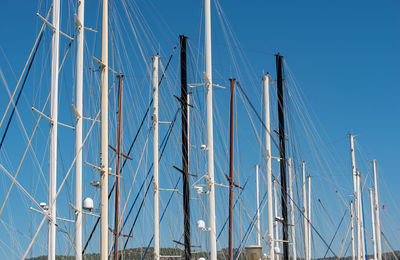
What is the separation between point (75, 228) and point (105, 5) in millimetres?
9112

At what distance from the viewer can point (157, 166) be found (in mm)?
38688

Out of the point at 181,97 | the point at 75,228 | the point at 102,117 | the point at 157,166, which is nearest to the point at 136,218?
the point at 157,166

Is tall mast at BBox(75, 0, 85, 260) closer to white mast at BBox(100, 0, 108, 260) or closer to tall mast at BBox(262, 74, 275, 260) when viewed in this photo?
white mast at BBox(100, 0, 108, 260)

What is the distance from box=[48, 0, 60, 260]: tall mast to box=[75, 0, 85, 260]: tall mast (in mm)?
898

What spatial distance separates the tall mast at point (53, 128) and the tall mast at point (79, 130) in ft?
2.94

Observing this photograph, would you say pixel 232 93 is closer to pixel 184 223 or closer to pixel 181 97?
pixel 181 97

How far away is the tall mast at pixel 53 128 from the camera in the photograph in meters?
26.2

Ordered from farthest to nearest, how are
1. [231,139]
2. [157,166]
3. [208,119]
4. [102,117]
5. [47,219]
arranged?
→ [157,166]
[231,139]
[208,119]
[47,219]
[102,117]

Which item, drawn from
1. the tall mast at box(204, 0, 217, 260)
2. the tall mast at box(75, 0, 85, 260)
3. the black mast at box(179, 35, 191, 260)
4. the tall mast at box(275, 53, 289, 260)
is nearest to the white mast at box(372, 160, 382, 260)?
the tall mast at box(275, 53, 289, 260)

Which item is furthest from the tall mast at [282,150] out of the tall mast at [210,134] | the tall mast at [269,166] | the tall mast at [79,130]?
the tall mast at [79,130]

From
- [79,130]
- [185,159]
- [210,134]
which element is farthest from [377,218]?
[79,130]

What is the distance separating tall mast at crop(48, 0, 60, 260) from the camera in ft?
85.9

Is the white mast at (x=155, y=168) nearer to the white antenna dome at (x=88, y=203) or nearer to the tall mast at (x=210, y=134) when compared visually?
the tall mast at (x=210, y=134)

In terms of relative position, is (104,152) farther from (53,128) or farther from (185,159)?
(185,159)
